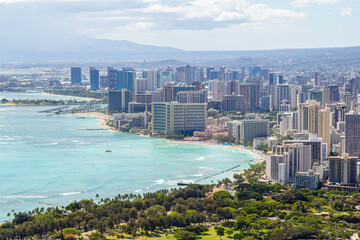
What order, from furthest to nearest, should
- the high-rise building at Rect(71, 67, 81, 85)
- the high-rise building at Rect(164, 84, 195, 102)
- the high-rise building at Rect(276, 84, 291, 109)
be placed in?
the high-rise building at Rect(71, 67, 81, 85) → the high-rise building at Rect(276, 84, 291, 109) → the high-rise building at Rect(164, 84, 195, 102)

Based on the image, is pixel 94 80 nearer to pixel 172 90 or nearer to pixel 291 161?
pixel 172 90

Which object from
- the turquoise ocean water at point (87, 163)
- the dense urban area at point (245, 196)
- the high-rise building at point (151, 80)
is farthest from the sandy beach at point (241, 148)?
the high-rise building at point (151, 80)

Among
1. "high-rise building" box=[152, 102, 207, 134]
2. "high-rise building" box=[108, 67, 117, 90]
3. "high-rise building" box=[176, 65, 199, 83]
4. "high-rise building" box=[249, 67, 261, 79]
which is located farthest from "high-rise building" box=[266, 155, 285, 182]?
"high-rise building" box=[249, 67, 261, 79]

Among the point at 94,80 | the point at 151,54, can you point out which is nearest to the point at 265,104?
the point at 94,80

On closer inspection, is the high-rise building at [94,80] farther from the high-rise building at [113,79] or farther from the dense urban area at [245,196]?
the dense urban area at [245,196]

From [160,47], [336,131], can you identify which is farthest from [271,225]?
[160,47]

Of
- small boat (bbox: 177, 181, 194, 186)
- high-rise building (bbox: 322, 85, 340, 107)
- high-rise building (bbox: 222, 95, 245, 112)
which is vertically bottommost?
small boat (bbox: 177, 181, 194, 186)

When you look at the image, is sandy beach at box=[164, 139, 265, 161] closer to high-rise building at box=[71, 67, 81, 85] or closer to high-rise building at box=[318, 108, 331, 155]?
high-rise building at box=[318, 108, 331, 155]
